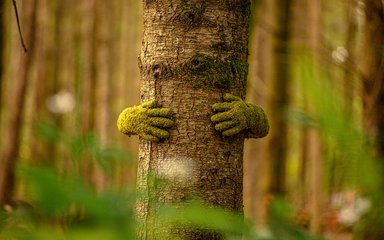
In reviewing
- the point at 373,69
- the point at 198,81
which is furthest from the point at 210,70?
the point at 373,69

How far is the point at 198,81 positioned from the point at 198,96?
0.05 m

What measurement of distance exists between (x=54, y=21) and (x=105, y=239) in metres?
14.1

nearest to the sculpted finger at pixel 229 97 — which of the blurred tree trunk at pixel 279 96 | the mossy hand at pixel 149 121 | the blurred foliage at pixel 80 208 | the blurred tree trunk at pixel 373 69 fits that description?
the mossy hand at pixel 149 121

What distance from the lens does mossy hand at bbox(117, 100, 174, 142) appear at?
223 centimetres

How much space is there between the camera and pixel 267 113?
7.88m

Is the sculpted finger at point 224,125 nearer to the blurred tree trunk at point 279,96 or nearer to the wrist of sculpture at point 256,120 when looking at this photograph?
the wrist of sculpture at point 256,120

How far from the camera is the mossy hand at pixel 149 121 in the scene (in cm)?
223

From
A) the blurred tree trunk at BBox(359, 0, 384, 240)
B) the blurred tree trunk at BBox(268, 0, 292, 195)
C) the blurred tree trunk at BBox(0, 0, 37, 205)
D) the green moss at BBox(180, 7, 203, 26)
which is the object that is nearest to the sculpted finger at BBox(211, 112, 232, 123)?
the green moss at BBox(180, 7, 203, 26)

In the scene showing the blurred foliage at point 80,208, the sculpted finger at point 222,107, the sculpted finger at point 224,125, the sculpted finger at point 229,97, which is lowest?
the blurred foliage at point 80,208

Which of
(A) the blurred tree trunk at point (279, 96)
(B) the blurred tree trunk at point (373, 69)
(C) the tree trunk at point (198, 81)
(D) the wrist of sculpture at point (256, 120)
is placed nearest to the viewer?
(C) the tree trunk at point (198, 81)

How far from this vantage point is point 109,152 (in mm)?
886

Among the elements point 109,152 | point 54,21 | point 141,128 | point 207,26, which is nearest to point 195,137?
point 141,128

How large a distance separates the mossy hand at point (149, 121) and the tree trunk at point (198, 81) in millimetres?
27

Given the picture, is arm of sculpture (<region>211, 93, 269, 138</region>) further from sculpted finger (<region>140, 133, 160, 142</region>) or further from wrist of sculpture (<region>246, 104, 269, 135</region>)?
A: sculpted finger (<region>140, 133, 160, 142</region>)
